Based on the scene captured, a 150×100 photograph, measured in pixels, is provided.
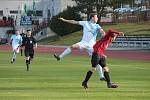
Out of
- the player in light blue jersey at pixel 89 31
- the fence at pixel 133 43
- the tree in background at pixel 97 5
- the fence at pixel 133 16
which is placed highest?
the player in light blue jersey at pixel 89 31

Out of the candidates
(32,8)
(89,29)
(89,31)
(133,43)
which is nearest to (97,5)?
(133,43)

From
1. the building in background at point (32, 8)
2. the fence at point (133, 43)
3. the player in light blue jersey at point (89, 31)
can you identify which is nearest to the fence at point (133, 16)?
the building in background at point (32, 8)

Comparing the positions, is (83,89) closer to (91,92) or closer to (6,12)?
(91,92)

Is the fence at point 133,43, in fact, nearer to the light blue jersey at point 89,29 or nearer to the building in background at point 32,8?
the light blue jersey at point 89,29

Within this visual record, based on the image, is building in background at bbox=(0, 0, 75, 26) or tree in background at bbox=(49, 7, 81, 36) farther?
building in background at bbox=(0, 0, 75, 26)

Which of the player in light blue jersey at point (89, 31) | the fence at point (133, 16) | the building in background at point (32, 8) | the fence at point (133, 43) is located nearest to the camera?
the player in light blue jersey at point (89, 31)

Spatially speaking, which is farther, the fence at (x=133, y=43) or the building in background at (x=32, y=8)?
the building in background at (x=32, y=8)

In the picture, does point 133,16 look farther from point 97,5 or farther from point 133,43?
point 133,43

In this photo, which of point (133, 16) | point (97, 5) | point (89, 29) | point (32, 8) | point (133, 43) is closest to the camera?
point (89, 29)

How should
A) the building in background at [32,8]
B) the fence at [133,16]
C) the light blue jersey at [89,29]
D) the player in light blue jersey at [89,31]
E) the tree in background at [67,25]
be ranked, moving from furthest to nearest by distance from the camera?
the building in background at [32,8] < the fence at [133,16] < the tree in background at [67,25] < the light blue jersey at [89,29] < the player in light blue jersey at [89,31]

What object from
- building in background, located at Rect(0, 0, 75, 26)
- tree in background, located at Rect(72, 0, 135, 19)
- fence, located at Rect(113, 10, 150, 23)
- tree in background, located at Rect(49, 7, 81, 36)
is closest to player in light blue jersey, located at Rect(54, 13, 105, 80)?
tree in background, located at Rect(72, 0, 135, 19)

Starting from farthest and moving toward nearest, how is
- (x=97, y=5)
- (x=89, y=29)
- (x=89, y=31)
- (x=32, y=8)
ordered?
1. (x=32, y=8)
2. (x=97, y=5)
3. (x=89, y=31)
4. (x=89, y=29)

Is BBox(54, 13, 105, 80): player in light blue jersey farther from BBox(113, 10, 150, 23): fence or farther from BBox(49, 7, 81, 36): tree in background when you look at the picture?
BBox(113, 10, 150, 23): fence

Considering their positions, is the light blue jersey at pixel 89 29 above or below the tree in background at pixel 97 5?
above
